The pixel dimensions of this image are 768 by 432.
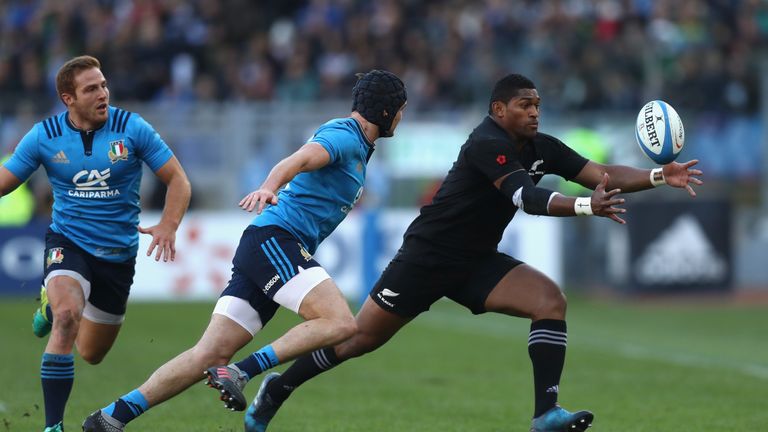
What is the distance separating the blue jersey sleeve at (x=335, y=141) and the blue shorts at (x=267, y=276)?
596 millimetres

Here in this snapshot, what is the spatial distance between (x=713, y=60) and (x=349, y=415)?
1641 centimetres

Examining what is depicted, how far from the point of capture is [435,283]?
319 inches

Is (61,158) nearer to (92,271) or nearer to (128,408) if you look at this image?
(92,271)

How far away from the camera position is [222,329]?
7.43 metres

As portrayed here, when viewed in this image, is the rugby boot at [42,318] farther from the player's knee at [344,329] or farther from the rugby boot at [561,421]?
the rugby boot at [561,421]

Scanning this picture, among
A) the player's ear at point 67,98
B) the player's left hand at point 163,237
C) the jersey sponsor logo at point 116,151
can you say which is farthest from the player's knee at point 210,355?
the player's ear at point 67,98

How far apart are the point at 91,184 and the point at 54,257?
525 millimetres

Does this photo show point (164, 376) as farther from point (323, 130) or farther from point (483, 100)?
point (483, 100)

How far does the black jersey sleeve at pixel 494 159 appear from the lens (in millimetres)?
7562

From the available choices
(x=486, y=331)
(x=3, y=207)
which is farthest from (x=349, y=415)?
(x=3, y=207)

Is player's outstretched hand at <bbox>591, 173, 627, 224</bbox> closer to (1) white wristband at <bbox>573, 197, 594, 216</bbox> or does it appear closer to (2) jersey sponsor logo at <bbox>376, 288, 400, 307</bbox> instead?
(1) white wristband at <bbox>573, 197, 594, 216</bbox>

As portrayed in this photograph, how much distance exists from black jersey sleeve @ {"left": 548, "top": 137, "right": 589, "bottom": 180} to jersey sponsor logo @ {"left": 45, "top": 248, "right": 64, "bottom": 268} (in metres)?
3.22

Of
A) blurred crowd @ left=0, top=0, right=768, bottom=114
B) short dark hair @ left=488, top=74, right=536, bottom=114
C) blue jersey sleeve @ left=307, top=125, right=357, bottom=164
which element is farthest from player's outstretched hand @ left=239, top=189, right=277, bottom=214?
blurred crowd @ left=0, top=0, right=768, bottom=114

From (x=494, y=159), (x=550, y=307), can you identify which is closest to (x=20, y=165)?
(x=494, y=159)
